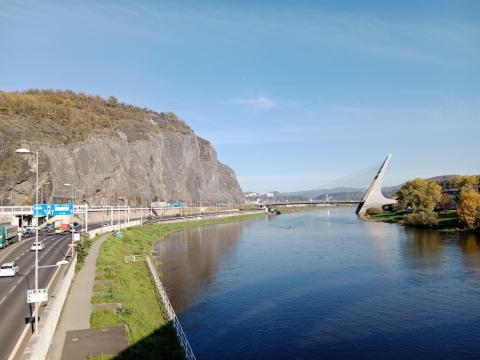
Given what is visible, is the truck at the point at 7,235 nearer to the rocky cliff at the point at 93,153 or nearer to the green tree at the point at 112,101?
the rocky cliff at the point at 93,153

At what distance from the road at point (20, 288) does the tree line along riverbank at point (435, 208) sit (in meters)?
60.1

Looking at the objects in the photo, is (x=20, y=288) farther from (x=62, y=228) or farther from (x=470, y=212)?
(x=470, y=212)

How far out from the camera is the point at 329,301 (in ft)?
92.1

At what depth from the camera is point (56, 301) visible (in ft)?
61.3

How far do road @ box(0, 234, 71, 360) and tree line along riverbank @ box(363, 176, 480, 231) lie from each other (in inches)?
2365

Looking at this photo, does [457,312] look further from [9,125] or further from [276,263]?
[9,125]

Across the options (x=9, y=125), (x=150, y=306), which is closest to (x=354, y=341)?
(x=150, y=306)

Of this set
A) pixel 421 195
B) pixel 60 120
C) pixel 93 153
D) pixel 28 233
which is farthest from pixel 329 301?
pixel 421 195

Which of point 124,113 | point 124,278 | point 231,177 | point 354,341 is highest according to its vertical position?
point 124,113

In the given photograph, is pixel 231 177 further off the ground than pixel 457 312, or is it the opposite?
pixel 231 177

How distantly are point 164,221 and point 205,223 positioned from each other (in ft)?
43.3

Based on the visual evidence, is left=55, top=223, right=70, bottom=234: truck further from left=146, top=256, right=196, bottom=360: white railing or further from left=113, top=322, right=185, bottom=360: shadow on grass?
left=113, top=322, right=185, bottom=360: shadow on grass

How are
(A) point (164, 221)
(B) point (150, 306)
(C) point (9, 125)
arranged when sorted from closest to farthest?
(B) point (150, 306) → (C) point (9, 125) → (A) point (164, 221)

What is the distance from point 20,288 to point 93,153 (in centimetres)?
5789
